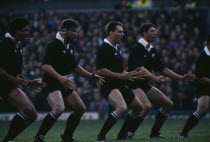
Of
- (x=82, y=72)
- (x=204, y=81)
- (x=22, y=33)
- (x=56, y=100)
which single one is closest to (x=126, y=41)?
(x=204, y=81)

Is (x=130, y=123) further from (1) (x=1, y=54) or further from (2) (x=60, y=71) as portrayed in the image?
(1) (x=1, y=54)

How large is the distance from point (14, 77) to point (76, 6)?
1913 cm

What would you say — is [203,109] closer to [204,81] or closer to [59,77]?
[204,81]

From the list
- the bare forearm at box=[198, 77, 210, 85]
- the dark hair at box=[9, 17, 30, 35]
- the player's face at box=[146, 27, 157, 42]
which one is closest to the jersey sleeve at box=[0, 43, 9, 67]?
the dark hair at box=[9, 17, 30, 35]

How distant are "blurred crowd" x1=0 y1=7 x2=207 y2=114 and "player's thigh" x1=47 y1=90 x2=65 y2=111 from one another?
32.2 ft

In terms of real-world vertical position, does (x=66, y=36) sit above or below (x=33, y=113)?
above

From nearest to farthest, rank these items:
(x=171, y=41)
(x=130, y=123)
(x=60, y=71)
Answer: (x=60, y=71)
(x=130, y=123)
(x=171, y=41)

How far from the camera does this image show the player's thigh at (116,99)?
33.3ft

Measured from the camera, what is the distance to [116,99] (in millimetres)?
10234

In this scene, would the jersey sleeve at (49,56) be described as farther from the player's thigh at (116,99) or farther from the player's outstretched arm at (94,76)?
the player's thigh at (116,99)

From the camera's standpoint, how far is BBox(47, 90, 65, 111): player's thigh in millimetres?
9469

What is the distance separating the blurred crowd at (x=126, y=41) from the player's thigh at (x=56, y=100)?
9803 millimetres

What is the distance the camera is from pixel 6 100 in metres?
9.03

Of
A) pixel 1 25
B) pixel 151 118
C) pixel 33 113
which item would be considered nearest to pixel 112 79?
pixel 33 113
